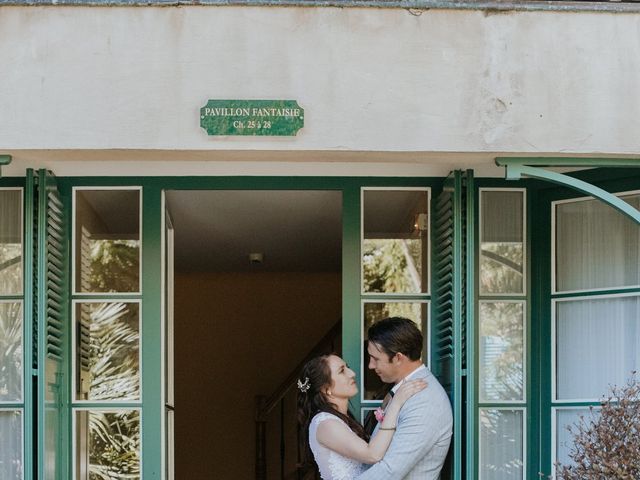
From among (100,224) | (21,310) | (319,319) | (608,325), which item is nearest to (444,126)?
(608,325)

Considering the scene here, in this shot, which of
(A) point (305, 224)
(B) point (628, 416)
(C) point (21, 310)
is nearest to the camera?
(B) point (628, 416)

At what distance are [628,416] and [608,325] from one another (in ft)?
2.54

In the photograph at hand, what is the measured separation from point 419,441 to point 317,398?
605mm

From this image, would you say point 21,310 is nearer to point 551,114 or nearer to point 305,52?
point 305,52

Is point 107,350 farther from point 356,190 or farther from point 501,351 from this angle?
point 501,351

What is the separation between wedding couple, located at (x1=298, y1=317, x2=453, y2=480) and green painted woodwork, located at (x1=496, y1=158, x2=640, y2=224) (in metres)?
0.91

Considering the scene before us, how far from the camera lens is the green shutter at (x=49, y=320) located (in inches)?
209

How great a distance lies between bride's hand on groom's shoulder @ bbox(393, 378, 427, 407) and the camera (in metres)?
5.18

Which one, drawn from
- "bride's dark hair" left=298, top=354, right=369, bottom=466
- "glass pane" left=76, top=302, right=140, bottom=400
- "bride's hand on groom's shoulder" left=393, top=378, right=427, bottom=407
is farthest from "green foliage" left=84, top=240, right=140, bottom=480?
"bride's hand on groom's shoulder" left=393, top=378, right=427, bottom=407

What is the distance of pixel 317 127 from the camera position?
16.6 feet

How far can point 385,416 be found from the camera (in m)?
5.23

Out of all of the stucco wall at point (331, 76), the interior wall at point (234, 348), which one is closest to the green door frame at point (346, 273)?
the stucco wall at point (331, 76)

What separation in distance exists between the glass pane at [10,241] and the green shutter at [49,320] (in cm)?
23

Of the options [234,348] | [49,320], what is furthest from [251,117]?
[234,348]
